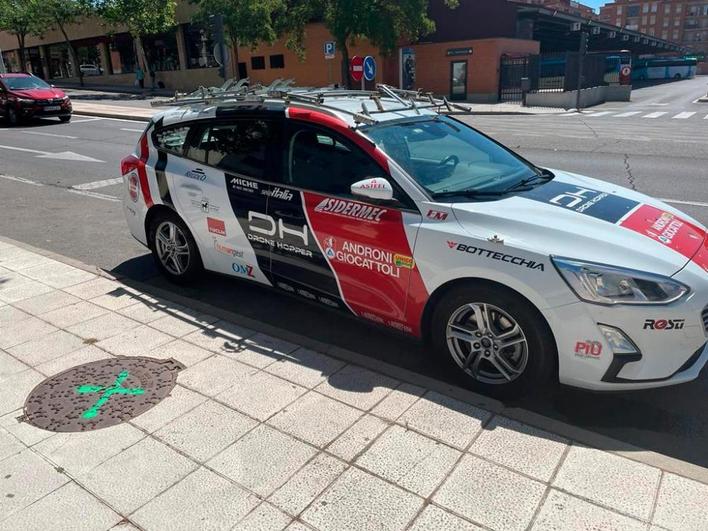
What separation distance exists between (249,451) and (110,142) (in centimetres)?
1493

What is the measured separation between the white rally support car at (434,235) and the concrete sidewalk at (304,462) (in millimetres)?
442

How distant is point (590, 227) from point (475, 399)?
46.9 inches

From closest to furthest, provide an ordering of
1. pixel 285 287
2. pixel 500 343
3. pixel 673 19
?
pixel 500 343
pixel 285 287
pixel 673 19

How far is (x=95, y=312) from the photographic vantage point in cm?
480

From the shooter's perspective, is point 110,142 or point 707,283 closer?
point 707,283

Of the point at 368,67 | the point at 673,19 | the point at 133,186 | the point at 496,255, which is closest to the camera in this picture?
the point at 496,255

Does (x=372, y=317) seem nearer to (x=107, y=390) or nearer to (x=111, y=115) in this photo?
(x=107, y=390)

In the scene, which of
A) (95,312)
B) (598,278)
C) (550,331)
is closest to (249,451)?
(550,331)

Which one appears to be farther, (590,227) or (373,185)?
(373,185)

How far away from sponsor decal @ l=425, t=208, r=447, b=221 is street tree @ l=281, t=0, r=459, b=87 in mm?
27945

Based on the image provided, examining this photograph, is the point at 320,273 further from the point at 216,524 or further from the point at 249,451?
the point at 216,524

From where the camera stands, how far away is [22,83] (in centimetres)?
2067

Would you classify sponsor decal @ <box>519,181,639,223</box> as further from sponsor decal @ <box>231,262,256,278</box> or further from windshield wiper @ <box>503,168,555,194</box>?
sponsor decal @ <box>231,262,256,278</box>

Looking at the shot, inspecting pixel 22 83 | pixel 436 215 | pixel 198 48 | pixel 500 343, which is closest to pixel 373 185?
pixel 436 215
